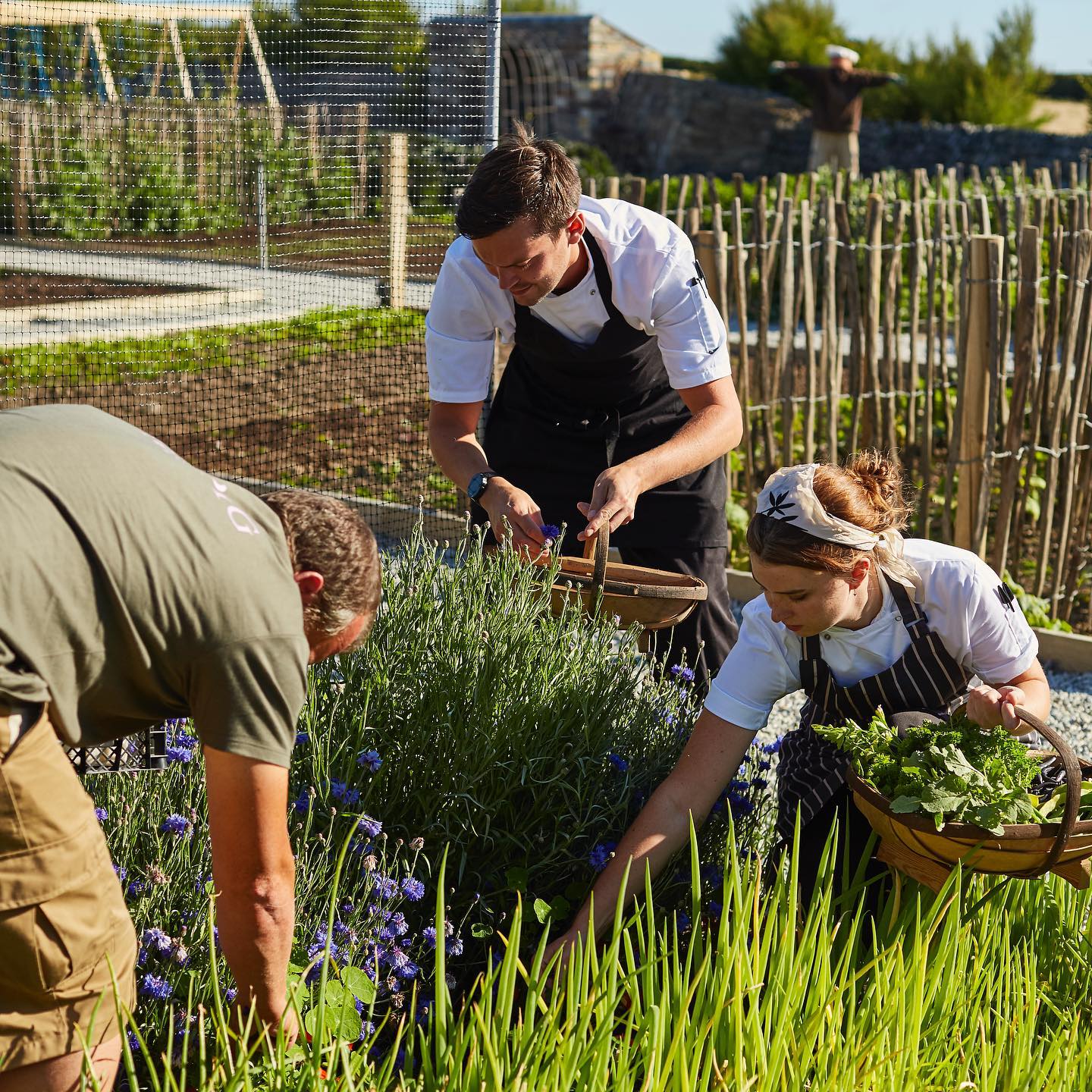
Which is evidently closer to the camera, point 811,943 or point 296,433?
point 811,943

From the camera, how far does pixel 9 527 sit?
4.56ft

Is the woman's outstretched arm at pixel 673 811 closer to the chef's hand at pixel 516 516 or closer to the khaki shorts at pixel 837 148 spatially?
the chef's hand at pixel 516 516

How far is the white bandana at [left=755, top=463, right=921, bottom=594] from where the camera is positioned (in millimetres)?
2086

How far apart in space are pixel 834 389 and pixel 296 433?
297 cm

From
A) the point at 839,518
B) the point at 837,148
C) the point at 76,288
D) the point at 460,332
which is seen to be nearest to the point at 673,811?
the point at 839,518

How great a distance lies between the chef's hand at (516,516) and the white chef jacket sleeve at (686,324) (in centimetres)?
50

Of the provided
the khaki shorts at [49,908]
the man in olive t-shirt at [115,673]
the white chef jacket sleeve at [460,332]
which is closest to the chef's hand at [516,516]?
the white chef jacket sleeve at [460,332]

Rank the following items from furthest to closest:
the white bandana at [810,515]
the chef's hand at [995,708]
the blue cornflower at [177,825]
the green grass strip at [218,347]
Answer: the green grass strip at [218,347], the white bandana at [810,515], the chef's hand at [995,708], the blue cornflower at [177,825]

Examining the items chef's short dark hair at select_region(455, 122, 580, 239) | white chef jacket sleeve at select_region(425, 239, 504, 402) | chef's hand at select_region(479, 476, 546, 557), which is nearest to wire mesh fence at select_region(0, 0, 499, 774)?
white chef jacket sleeve at select_region(425, 239, 504, 402)

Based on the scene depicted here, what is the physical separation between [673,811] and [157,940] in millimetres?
829

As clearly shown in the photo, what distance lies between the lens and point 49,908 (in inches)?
58.5

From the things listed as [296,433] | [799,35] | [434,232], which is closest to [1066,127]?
[799,35]

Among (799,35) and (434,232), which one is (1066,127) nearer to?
(799,35)

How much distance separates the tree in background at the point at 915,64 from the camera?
18.1 metres
